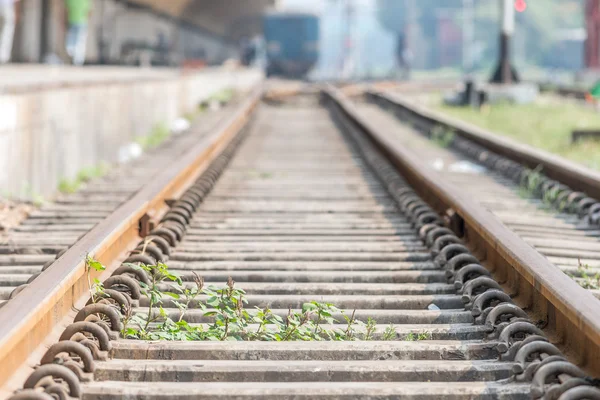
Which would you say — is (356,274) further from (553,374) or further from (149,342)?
(553,374)

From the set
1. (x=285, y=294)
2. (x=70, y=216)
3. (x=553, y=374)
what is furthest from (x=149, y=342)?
(x=70, y=216)

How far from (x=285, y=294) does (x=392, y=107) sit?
701 inches

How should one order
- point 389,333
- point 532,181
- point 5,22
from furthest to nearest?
point 5,22, point 532,181, point 389,333

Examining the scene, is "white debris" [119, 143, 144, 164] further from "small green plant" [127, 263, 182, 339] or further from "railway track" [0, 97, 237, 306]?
"small green plant" [127, 263, 182, 339]

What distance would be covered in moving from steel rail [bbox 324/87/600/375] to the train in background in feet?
136

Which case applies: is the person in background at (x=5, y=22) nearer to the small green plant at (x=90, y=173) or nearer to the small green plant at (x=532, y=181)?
the small green plant at (x=90, y=173)

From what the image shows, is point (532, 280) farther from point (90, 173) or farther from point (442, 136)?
point (442, 136)

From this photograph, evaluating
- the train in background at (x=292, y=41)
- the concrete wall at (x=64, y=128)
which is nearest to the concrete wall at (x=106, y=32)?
the train in background at (x=292, y=41)

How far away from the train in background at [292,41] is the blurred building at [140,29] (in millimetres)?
4489

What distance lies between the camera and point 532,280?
394cm

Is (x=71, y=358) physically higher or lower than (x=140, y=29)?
lower

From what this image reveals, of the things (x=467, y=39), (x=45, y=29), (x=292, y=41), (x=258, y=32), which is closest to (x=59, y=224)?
(x=45, y=29)

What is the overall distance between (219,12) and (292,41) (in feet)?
63.1

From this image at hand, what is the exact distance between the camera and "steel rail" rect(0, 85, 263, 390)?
3123 millimetres
